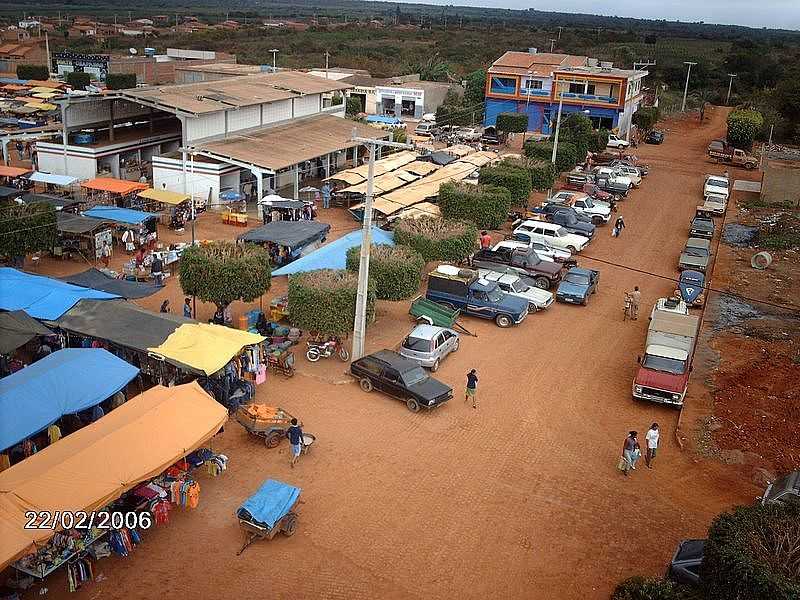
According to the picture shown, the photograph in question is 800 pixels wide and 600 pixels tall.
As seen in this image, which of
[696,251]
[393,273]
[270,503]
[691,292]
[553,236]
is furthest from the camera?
[553,236]

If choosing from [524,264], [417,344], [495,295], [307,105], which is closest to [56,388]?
[417,344]

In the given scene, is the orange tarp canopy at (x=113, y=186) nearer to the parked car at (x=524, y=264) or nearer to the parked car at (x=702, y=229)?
the parked car at (x=524, y=264)

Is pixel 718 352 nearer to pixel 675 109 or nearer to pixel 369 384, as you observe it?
pixel 369 384

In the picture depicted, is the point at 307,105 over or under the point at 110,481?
over

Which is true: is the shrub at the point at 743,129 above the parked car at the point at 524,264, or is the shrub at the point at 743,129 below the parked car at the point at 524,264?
above

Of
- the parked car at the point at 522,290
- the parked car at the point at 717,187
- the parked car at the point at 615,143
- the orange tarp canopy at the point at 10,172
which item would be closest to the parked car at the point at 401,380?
the parked car at the point at 522,290

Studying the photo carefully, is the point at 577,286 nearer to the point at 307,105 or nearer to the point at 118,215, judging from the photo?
the point at 118,215

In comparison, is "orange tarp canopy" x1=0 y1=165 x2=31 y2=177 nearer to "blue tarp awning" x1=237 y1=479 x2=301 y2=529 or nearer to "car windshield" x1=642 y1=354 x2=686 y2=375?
"blue tarp awning" x1=237 y1=479 x2=301 y2=529
